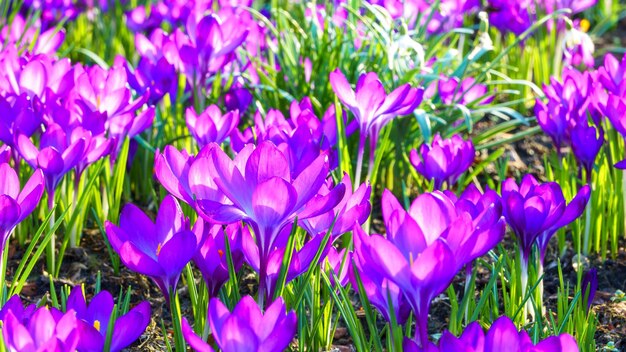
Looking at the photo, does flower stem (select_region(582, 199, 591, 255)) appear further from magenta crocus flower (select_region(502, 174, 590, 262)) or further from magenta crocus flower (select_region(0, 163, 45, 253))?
magenta crocus flower (select_region(0, 163, 45, 253))

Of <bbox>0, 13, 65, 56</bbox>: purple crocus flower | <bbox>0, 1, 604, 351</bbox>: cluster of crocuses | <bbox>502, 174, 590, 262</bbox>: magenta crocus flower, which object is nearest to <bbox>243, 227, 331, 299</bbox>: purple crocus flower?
<bbox>0, 1, 604, 351</bbox>: cluster of crocuses

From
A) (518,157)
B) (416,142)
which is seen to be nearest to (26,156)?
(416,142)

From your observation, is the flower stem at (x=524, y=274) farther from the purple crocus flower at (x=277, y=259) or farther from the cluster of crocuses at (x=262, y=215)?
the purple crocus flower at (x=277, y=259)

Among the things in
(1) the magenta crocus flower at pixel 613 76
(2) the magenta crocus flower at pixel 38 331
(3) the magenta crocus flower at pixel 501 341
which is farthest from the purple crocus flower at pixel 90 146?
(1) the magenta crocus flower at pixel 613 76

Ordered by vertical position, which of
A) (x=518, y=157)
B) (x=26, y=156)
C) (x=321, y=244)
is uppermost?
(x=321, y=244)

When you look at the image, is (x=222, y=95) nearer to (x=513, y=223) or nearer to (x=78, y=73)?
(x=78, y=73)

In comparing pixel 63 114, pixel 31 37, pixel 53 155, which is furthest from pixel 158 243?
pixel 31 37
